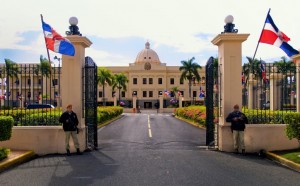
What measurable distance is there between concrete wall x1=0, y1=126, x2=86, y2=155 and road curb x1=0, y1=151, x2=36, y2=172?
1.12ft

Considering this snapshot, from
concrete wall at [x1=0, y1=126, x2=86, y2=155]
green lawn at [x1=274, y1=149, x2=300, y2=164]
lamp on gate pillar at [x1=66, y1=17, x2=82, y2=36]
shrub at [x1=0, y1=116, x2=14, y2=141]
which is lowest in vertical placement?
green lawn at [x1=274, y1=149, x2=300, y2=164]

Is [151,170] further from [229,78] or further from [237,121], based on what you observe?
[229,78]

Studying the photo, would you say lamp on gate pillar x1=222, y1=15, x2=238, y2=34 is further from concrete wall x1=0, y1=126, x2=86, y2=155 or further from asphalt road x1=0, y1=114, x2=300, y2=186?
concrete wall x1=0, y1=126, x2=86, y2=155

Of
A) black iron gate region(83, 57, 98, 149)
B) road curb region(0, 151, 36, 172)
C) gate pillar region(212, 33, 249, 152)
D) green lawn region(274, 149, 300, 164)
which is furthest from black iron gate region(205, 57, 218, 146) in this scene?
road curb region(0, 151, 36, 172)

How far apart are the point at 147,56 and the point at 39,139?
302ft

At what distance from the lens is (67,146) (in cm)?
1168

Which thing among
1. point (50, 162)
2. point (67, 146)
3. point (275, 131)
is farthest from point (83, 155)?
point (275, 131)

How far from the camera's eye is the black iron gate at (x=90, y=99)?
1271cm

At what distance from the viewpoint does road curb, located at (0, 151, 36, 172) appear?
9518 mm

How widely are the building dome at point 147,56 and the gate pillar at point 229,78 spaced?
8929 cm

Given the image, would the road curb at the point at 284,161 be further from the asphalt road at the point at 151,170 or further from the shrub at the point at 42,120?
Answer: the shrub at the point at 42,120

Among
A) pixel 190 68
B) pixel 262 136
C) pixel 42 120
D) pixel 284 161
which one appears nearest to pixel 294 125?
pixel 284 161

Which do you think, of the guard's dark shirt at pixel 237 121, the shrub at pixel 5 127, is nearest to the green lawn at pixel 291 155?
the guard's dark shirt at pixel 237 121

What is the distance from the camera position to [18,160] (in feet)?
34.2
